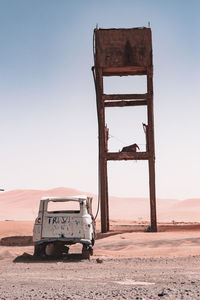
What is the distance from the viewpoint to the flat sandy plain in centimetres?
730

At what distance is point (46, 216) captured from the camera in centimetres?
1357

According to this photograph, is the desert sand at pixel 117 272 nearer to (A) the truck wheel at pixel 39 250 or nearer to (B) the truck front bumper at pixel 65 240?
(B) the truck front bumper at pixel 65 240

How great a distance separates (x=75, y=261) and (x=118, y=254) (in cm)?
248

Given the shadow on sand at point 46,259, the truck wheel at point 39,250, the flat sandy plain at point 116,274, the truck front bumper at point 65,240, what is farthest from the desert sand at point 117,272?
the truck wheel at point 39,250

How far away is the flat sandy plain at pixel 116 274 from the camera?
7.30 m

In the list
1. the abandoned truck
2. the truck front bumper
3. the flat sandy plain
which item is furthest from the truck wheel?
the flat sandy plain

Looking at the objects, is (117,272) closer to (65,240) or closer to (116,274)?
(116,274)

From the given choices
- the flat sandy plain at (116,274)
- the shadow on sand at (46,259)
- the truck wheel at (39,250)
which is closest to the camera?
the flat sandy plain at (116,274)

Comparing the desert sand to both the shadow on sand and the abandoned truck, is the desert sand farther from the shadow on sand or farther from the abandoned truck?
the abandoned truck

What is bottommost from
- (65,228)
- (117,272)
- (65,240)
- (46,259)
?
(46,259)

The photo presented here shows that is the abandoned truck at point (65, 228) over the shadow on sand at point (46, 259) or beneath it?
over

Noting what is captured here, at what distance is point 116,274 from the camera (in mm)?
10062

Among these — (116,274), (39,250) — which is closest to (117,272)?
(116,274)

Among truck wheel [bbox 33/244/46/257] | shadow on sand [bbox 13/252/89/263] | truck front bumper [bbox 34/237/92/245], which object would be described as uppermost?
truck front bumper [bbox 34/237/92/245]
